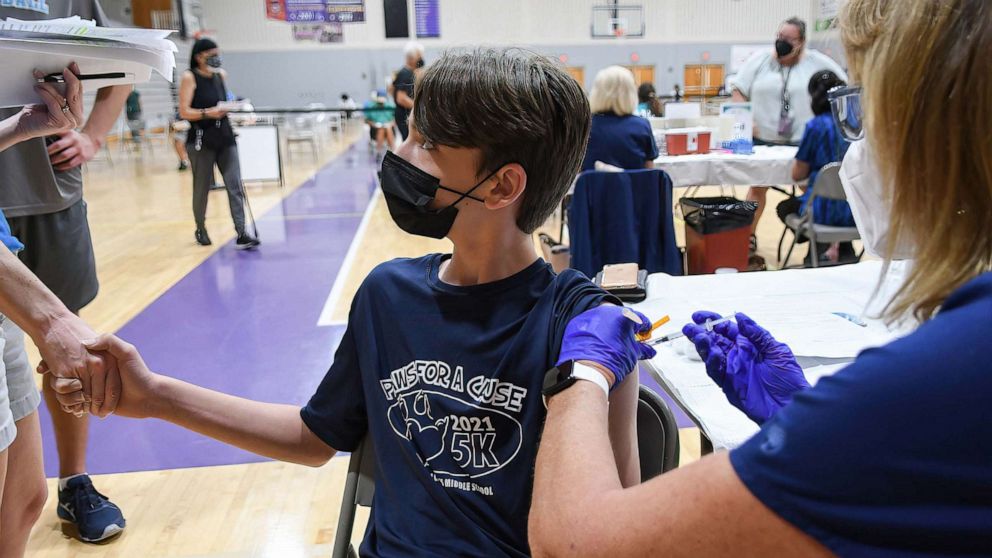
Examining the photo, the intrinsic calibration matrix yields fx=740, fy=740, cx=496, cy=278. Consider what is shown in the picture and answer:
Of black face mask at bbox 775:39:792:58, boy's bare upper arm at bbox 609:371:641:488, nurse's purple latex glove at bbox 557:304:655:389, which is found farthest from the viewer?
black face mask at bbox 775:39:792:58

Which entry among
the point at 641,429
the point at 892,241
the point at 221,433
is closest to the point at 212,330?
the point at 221,433

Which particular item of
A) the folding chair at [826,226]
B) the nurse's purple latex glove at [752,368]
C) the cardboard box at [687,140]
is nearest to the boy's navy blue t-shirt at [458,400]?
the nurse's purple latex glove at [752,368]

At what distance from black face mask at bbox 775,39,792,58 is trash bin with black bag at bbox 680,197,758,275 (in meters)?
1.78

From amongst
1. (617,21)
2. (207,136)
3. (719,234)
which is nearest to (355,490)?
(719,234)

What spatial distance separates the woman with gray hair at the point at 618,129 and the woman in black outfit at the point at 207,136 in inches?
125

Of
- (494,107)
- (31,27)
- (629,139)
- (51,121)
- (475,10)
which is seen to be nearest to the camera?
(494,107)

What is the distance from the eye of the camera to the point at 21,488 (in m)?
1.73

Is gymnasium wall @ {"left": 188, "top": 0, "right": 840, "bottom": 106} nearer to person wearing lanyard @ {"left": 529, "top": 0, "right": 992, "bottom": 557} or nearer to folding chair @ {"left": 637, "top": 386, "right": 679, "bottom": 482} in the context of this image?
folding chair @ {"left": 637, "top": 386, "right": 679, "bottom": 482}

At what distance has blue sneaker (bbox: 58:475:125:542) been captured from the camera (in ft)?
7.69

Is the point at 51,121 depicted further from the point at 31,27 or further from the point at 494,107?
the point at 494,107

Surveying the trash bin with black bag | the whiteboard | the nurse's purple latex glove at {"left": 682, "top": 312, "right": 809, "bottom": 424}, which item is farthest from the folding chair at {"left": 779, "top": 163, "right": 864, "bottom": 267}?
the whiteboard

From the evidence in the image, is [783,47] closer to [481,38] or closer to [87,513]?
[87,513]

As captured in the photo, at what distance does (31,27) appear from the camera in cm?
125

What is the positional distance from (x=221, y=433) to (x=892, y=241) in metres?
1.12
